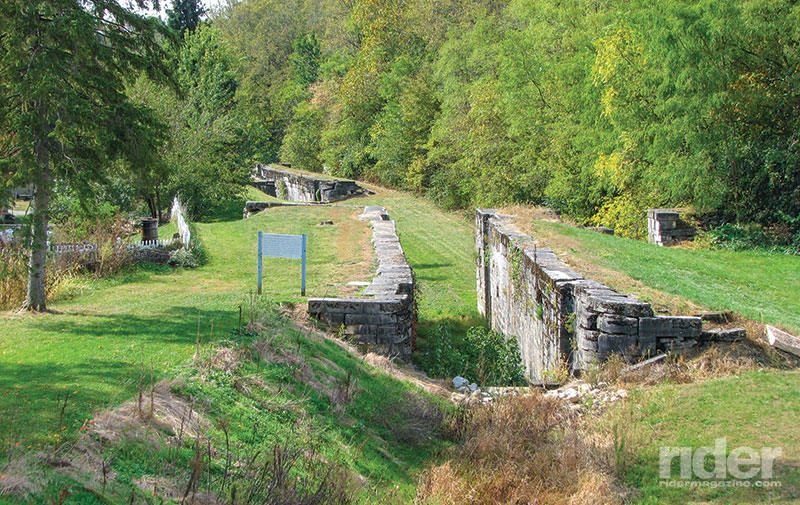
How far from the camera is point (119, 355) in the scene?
21.4 ft

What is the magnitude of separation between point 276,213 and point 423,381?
14536 mm

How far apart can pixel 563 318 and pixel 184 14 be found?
140 feet

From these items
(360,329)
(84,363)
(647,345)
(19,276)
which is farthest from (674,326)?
(19,276)

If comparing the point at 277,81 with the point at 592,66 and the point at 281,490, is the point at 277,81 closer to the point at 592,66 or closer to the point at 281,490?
the point at 592,66

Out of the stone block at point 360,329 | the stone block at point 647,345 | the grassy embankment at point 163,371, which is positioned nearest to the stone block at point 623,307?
the stone block at point 647,345

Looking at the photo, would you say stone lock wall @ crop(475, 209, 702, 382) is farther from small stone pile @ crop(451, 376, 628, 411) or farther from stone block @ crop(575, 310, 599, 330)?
small stone pile @ crop(451, 376, 628, 411)

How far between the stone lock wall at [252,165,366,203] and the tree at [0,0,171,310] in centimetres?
2344

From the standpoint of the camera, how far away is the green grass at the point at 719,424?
5152 millimetres

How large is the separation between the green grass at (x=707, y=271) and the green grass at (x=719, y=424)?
5.22 feet

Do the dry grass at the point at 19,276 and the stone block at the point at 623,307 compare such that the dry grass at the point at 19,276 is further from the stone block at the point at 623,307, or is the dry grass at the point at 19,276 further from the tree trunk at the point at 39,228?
the stone block at the point at 623,307

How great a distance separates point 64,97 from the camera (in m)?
7.53

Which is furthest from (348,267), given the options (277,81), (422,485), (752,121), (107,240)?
(277,81)

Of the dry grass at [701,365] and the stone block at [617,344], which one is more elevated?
the stone block at [617,344]

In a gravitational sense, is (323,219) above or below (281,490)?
above
